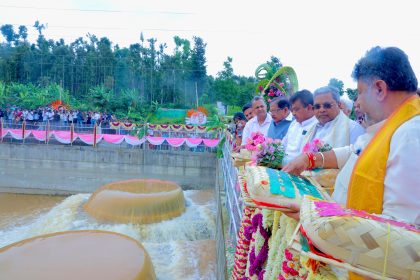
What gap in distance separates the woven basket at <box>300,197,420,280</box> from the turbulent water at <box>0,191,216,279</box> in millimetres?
6305

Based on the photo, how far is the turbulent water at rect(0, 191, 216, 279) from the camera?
22.7 feet

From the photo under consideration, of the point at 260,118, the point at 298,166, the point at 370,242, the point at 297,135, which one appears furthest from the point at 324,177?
the point at 260,118

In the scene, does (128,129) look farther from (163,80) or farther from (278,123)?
(163,80)

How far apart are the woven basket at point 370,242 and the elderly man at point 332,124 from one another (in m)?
1.65

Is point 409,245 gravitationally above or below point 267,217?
above

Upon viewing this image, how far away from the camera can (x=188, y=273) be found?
22.1 ft

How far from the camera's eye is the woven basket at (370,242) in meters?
0.73

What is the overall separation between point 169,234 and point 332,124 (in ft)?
22.0

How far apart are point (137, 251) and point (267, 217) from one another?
403 cm

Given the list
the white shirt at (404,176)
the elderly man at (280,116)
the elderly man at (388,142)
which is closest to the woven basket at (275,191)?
the elderly man at (388,142)

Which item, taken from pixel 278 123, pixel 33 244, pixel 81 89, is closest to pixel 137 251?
pixel 33 244

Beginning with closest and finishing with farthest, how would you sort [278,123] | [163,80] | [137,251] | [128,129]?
1. [278,123]
2. [137,251]
3. [128,129]
4. [163,80]

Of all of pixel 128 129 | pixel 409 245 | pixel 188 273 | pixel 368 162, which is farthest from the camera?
pixel 128 129

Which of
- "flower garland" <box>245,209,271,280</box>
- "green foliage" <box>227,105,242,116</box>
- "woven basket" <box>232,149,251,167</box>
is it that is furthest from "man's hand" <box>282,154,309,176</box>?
"green foliage" <box>227,105,242,116</box>
